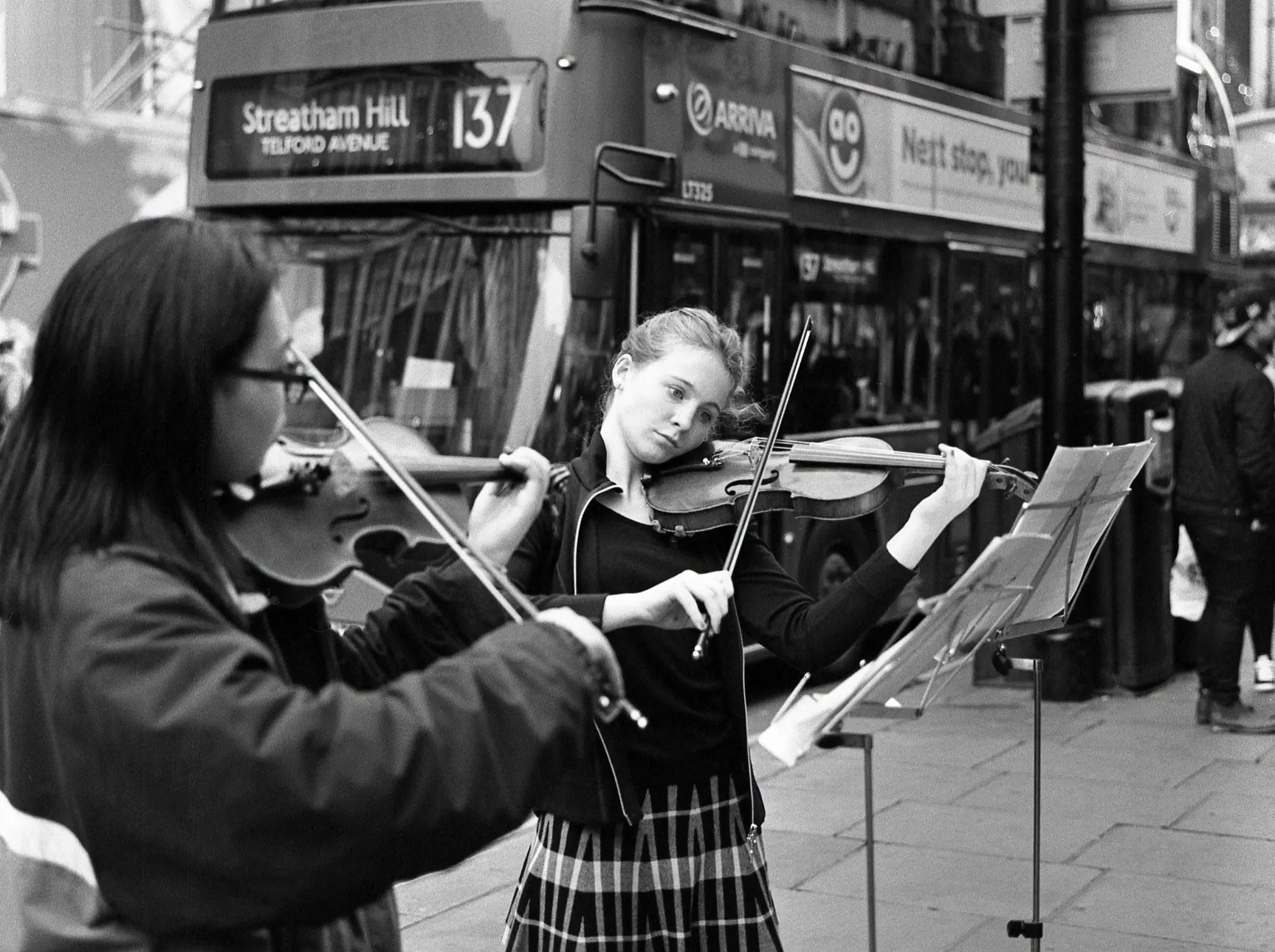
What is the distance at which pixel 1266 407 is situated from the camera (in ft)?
25.3

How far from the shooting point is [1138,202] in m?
13.6

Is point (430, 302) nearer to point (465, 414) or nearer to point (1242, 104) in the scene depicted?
point (465, 414)

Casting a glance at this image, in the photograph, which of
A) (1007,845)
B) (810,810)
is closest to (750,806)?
(1007,845)

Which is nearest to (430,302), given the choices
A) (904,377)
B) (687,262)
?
(687,262)

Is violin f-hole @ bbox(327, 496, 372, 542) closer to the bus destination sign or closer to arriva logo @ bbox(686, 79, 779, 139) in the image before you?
the bus destination sign

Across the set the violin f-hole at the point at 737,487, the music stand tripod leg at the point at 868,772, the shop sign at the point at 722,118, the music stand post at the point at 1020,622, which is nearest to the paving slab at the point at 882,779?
the shop sign at the point at 722,118

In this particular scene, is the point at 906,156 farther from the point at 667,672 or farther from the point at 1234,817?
the point at 667,672

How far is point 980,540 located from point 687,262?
10.3 feet

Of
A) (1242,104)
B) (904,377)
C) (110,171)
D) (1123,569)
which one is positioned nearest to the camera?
(1123,569)

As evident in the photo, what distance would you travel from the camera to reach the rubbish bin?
8664 mm

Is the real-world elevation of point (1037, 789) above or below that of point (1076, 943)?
above

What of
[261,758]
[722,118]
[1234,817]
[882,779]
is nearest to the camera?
[261,758]

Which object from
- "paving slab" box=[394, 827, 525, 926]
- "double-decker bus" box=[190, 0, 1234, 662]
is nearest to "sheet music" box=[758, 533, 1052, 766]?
"paving slab" box=[394, 827, 525, 926]

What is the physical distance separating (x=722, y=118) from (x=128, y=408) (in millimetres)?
6956
